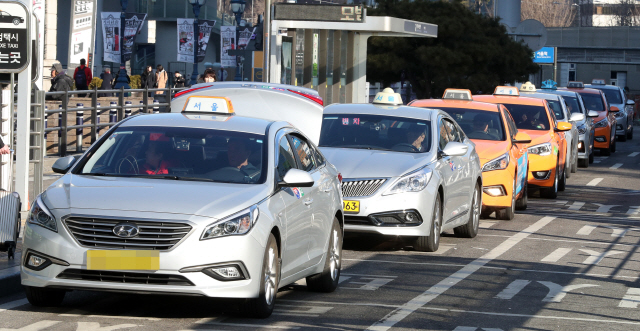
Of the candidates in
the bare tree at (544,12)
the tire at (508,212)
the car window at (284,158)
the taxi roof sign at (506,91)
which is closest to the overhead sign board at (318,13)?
the taxi roof sign at (506,91)

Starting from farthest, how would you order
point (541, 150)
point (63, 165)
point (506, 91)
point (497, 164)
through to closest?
point (506, 91) < point (541, 150) < point (497, 164) < point (63, 165)

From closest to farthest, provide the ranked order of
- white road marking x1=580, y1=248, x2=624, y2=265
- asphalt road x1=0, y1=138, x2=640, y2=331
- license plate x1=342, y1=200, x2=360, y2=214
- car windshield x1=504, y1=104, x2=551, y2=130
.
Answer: asphalt road x1=0, y1=138, x2=640, y2=331 → license plate x1=342, y1=200, x2=360, y2=214 → white road marking x1=580, y1=248, x2=624, y2=265 → car windshield x1=504, y1=104, x2=551, y2=130

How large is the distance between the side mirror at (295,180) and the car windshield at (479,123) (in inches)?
332

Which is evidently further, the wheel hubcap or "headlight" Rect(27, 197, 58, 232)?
the wheel hubcap

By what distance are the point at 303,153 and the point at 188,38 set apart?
A: 3884 cm

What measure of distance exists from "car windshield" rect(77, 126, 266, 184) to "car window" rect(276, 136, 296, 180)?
16 centimetres

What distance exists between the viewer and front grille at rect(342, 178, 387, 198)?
11672mm

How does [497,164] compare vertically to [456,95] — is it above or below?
below

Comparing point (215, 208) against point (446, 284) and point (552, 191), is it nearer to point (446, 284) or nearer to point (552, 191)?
point (446, 284)

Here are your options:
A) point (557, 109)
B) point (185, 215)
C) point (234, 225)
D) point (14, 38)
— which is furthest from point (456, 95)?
point (185, 215)

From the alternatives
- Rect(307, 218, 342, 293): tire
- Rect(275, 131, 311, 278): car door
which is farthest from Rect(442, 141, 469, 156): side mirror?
Rect(275, 131, 311, 278): car door

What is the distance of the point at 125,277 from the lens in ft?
23.9

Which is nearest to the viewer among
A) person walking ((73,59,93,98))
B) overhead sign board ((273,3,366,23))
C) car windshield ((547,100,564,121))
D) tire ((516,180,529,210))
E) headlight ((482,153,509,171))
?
headlight ((482,153,509,171))

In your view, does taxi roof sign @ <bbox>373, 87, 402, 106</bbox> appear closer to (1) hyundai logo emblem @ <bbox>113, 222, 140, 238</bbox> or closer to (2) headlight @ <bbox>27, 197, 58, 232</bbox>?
(2) headlight @ <bbox>27, 197, 58, 232</bbox>
